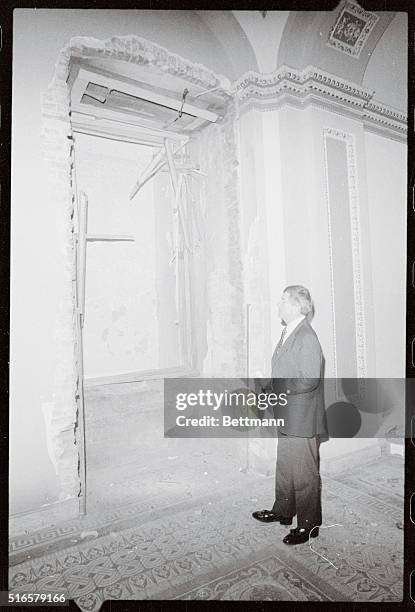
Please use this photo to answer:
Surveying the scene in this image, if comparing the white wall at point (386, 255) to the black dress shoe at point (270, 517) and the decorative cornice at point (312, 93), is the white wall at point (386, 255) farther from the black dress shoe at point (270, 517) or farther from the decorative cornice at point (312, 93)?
the black dress shoe at point (270, 517)

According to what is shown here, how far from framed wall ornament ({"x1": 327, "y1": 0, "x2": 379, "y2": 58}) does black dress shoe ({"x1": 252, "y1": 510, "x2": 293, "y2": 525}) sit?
117 inches

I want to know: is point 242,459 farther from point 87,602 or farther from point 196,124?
point 196,124

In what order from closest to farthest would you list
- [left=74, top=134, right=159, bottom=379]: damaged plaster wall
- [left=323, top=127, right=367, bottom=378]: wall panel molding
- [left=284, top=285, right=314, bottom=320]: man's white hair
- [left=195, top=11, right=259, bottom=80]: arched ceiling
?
1. [left=284, top=285, right=314, bottom=320]: man's white hair
2. [left=195, top=11, right=259, bottom=80]: arched ceiling
3. [left=323, top=127, right=367, bottom=378]: wall panel molding
4. [left=74, top=134, right=159, bottom=379]: damaged plaster wall

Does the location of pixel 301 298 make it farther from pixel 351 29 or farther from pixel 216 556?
pixel 351 29

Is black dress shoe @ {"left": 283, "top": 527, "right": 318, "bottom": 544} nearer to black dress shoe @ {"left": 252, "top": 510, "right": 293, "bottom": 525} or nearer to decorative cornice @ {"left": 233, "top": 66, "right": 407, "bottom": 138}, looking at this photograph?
black dress shoe @ {"left": 252, "top": 510, "right": 293, "bottom": 525}

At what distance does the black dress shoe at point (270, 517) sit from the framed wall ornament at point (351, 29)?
296 cm

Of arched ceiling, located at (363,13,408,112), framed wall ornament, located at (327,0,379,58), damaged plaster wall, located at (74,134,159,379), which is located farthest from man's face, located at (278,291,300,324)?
damaged plaster wall, located at (74,134,159,379)

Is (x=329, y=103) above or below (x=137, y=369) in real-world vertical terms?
above

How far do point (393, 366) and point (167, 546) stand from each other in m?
1.90

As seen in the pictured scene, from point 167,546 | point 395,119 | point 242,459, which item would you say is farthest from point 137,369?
point 395,119

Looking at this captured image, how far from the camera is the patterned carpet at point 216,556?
1.77 meters

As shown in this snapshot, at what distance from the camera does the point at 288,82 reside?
263 cm

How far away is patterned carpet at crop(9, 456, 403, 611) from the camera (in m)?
1.77

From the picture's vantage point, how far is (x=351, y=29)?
256 centimetres
